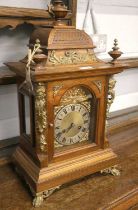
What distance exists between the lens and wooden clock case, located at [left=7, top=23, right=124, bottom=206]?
2.15 ft

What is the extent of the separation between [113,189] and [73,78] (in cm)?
37

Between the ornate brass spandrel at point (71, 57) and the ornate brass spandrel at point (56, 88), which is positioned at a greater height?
the ornate brass spandrel at point (71, 57)

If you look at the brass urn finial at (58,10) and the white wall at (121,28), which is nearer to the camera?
the brass urn finial at (58,10)

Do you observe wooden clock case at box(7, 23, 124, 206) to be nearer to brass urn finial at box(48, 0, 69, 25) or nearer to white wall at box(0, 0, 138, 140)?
brass urn finial at box(48, 0, 69, 25)

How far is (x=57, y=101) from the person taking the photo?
0.69 metres

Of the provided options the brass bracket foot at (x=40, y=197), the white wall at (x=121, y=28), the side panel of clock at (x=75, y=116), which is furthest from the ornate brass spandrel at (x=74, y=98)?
the white wall at (x=121, y=28)

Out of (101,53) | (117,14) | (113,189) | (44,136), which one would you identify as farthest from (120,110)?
(44,136)

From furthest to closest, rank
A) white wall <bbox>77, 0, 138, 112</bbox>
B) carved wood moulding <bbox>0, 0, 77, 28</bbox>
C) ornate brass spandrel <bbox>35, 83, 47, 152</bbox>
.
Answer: white wall <bbox>77, 0, 138, 112</bbox> < carved wood moulding <bbox>0, 0, 77, 28</bbox> < ornate brass spandrel <bbox>35, 83, 47, 152</bbox>

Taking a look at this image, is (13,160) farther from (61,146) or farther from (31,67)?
(31,67)

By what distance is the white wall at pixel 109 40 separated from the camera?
88cm

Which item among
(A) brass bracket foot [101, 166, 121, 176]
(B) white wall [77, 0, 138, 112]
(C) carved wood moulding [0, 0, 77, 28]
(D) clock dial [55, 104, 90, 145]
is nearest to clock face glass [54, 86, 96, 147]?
(D) clock dial [55, 104, 90, 145]

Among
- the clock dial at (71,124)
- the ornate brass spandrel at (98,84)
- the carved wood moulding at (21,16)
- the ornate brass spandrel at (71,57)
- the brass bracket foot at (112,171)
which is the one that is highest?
the carved wood moulding at (21,16)

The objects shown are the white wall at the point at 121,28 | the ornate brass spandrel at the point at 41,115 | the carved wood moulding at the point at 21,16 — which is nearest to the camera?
the ornate brass spandrel at the point at 41,115

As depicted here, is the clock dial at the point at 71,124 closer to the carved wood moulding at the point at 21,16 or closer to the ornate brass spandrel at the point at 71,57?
the ornate brass spandrel at the point at 71,57
